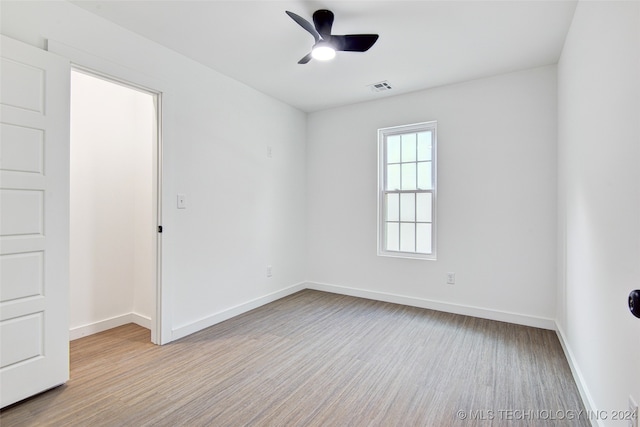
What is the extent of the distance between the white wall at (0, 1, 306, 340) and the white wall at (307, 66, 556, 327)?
0.94m

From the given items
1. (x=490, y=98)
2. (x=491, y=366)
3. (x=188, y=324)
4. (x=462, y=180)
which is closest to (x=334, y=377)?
(x=491, y=366)

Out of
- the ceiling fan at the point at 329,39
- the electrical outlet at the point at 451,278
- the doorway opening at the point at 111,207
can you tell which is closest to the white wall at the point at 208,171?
the doorway opening at the point at 111,207

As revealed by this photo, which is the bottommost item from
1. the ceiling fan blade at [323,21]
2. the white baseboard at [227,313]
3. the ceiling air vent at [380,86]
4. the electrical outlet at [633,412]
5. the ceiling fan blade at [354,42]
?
the white baseboard at [227,313]

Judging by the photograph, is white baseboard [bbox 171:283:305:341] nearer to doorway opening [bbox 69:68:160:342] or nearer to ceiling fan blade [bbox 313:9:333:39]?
doorway opening [bbox 69:68:160:342]

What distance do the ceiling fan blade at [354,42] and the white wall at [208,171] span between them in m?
1.53

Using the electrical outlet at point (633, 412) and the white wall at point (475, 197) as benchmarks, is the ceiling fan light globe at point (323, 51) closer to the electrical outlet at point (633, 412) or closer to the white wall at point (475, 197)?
the white wall at point (475, 197)

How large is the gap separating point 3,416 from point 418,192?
397 cm

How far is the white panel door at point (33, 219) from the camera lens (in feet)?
5.94

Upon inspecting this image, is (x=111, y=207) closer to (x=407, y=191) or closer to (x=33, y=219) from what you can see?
(x=33, y=219)

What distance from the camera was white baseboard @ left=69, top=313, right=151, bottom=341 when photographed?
2879 mm

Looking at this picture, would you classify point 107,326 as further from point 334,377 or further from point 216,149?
point 334,377

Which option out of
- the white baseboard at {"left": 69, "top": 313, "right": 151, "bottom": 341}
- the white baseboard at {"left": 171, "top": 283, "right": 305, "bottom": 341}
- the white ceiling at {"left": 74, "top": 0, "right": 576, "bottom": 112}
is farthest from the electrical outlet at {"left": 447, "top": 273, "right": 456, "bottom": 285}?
the white baseboard at {"left": 69, "top": 313, "right": 151, "bottom": 341}

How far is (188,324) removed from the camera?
9.58ft

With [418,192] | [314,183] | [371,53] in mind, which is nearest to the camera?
[371,53]
